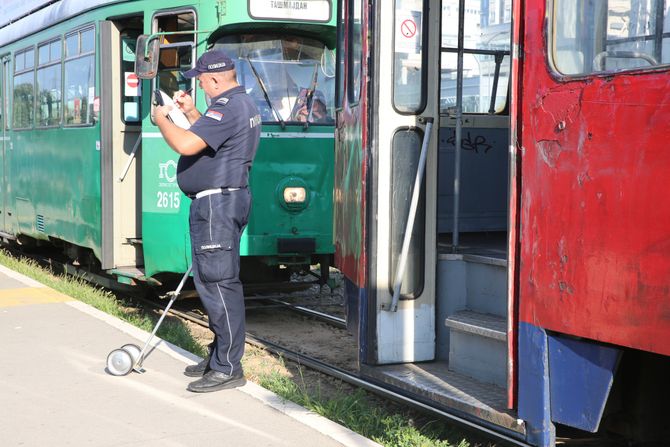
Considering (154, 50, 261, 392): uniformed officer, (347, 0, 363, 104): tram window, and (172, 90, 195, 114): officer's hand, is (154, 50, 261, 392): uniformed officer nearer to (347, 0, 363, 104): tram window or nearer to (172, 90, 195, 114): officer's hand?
(172, 90, 195, 114): officer's hand

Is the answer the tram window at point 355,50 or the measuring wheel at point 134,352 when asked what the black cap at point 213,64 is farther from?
the measuring wheel at point 134,352

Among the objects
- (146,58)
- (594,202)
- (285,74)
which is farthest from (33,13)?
(594,202)

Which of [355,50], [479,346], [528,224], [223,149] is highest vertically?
[355,50]

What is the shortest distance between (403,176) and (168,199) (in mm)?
3509

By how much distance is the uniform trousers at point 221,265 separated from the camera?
5.60m

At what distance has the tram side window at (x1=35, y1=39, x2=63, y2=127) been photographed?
36.6 feet

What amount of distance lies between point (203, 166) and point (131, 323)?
3096mm

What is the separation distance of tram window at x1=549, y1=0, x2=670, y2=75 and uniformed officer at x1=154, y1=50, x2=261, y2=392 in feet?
7.16

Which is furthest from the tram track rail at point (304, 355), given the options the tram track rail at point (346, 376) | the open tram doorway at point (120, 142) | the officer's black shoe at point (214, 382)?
the open tram doorway at point (120, 142)

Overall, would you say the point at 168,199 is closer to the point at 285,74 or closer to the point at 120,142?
the point at 120,142

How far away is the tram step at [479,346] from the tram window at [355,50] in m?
1.58

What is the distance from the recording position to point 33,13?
12.7 meters

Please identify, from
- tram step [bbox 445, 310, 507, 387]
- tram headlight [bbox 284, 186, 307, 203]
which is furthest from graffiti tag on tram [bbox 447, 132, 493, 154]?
tram headlight [bbox 284, 186, 307, 203]

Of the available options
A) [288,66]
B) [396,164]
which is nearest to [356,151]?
[396,164]
